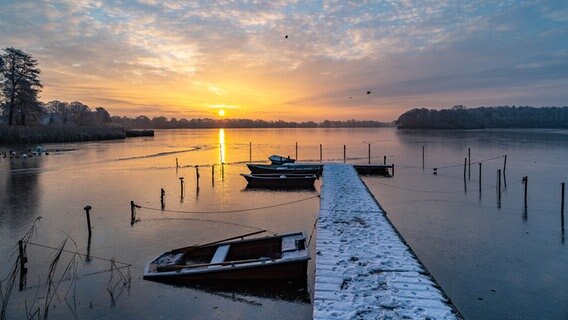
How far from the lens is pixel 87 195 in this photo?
21797mm

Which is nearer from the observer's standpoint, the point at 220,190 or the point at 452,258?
the point at 452,258

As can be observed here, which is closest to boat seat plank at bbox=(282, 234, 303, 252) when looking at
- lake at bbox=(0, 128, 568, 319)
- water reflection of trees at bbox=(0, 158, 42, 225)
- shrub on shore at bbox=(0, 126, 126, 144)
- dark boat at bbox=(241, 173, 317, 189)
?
lake at bbox=(0, 128, 568, 319)

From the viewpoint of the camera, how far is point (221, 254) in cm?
1089

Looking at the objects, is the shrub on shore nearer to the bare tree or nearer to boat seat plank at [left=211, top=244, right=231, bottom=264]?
the bare tree

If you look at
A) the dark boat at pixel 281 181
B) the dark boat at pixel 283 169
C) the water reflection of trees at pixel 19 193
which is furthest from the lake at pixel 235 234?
the dark boat at pixel 283 169

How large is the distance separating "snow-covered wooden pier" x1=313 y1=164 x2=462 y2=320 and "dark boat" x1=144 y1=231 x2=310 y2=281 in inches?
28.4

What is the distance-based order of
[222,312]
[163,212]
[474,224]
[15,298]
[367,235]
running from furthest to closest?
[163,212] → [474,224] → [367,235] → [15,298] → [222,312]

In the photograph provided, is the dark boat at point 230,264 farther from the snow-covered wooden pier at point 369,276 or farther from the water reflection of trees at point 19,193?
the water reflection of trees at point 19,193

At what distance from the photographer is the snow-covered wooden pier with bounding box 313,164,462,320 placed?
643cm

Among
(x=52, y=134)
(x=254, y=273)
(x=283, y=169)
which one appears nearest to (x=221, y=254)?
(x=254, y=273)

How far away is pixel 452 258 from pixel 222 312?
23.1 feet

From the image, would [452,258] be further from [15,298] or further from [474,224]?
[15,298]

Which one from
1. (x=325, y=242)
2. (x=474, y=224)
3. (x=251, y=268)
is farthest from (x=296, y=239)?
(x=474, y=224)

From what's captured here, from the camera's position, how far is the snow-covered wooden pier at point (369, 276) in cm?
643
